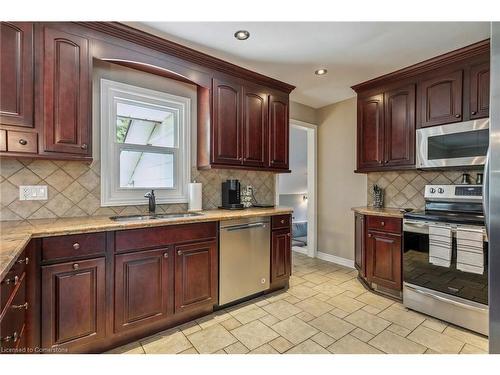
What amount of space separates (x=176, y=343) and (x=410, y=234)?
238cm

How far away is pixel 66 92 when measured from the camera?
1868mm

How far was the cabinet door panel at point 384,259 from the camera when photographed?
2.65 metres

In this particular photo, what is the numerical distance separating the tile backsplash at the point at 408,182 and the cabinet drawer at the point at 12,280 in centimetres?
370

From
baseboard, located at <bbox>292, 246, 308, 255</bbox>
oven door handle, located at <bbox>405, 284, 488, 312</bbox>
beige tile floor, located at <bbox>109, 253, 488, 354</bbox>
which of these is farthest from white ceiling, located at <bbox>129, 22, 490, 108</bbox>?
baseboard, located at <bbox>292, 246, 308, 255</bbox>

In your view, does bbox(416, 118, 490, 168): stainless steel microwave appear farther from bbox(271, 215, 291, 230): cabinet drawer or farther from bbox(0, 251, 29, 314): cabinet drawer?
bbox(0, 251, 29, 314): cabinet drawer

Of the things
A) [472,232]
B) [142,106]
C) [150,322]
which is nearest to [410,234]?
[472,232]

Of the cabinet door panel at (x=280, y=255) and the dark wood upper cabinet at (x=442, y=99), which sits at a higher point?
the dark wood upper cabinet at (x=442, y=99)

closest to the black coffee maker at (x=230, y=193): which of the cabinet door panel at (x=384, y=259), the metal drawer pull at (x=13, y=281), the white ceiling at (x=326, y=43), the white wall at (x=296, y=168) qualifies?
the white ceiling at (x=326, y=43)

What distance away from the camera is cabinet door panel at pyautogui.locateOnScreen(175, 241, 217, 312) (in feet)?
6.97

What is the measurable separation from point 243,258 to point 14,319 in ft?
5.66

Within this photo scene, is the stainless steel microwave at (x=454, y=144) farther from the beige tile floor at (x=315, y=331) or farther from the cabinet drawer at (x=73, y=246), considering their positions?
the cabinet drawer at (x=73, y=246)

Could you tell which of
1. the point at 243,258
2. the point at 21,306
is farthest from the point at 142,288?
the point at 243,258

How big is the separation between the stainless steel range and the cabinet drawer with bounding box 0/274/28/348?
301cm
